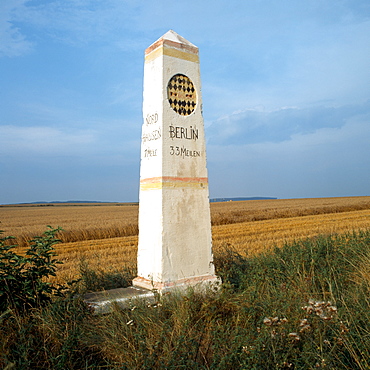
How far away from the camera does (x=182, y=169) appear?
6.11m

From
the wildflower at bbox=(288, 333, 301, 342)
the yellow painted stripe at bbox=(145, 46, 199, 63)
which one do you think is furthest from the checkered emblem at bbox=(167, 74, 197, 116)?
the wildflower at bbox=(288, 333, 301, 342)

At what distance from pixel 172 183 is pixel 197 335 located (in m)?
2.72

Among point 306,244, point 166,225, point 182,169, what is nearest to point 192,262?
point 166,225

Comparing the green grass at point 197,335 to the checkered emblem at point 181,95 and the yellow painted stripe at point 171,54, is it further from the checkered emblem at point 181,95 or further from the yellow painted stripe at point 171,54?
the yellow painted stripe at point 171,54

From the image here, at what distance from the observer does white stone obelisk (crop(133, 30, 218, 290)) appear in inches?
231

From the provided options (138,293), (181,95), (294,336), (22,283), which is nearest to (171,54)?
(181,95)

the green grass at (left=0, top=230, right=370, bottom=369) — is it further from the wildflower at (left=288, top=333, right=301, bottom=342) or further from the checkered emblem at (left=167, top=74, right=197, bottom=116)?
the checkered emblem at (left=167, top=74, right=197, bottom=116)

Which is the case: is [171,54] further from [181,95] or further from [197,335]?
[197,335]

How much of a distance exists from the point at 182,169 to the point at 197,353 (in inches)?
124

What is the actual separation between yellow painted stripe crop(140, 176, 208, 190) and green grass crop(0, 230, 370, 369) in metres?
1.75

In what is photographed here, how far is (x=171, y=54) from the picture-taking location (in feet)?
20.4

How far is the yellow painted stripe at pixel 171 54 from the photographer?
241 inches

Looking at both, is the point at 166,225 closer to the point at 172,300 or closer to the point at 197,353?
the point at 172,300

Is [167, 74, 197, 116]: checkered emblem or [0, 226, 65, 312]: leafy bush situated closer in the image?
[0, 226, 65, 312]: leafy bush
